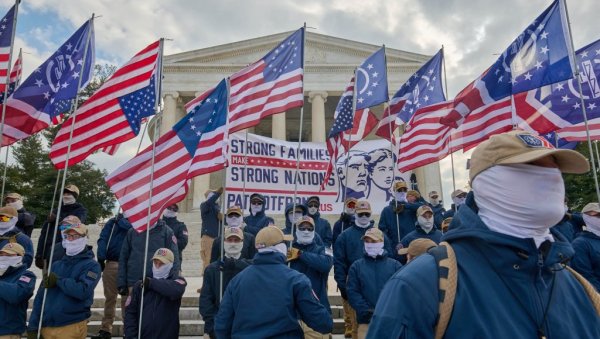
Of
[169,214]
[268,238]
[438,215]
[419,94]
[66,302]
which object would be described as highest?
[419,94]

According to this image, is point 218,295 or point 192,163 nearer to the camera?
point 218,295

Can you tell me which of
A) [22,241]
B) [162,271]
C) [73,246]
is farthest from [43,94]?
[162,271]

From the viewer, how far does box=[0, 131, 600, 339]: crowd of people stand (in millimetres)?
1408

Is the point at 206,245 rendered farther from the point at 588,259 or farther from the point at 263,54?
the point at 263,54

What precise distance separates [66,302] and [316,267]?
305 cm

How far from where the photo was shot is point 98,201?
37.4 m

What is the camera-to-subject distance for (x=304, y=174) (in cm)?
1250

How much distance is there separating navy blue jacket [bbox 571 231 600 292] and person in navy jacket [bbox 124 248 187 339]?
4699 millimetres

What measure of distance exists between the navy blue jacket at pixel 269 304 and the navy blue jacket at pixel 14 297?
292 cm

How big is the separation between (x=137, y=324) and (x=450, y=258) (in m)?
4.94

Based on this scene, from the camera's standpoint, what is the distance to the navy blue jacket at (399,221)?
8227mm

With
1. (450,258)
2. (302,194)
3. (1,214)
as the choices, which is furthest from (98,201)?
(450,258)

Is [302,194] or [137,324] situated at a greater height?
[302,194]

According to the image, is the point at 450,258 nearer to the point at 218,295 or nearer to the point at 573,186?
the point at 218,295
